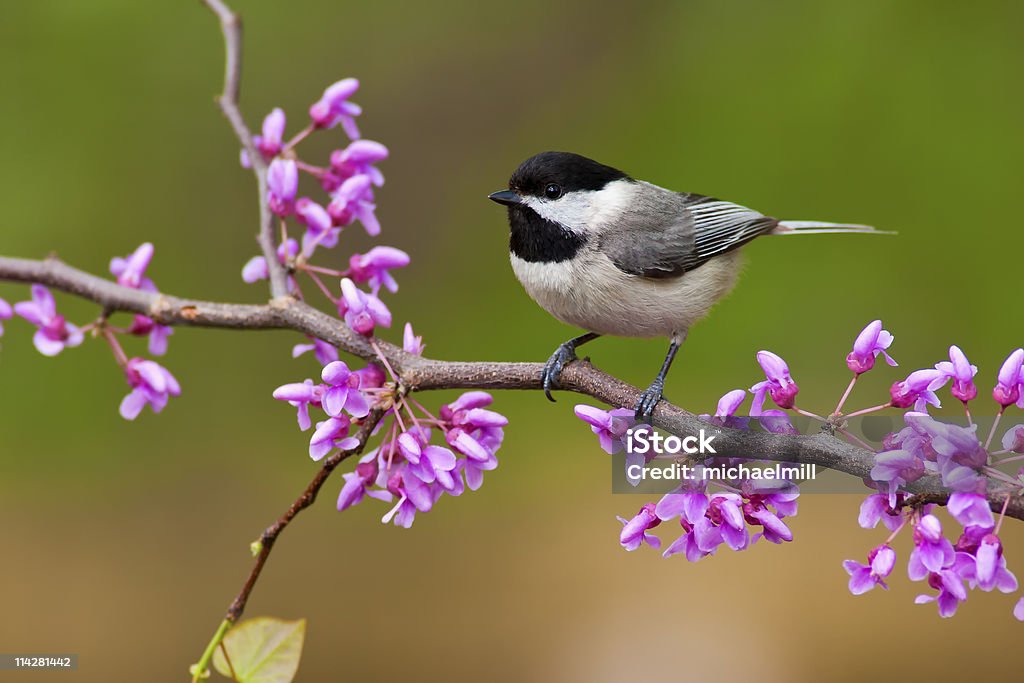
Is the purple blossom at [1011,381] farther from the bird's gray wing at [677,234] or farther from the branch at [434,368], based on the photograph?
the bird's gray wing at [677,234]

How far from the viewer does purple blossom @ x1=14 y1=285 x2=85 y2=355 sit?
4.73ft

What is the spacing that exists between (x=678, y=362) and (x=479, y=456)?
2.15m

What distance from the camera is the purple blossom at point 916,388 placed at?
118 centimetres

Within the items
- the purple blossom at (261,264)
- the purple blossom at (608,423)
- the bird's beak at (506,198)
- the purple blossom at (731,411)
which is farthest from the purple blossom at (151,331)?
the purple blossom at (731,411)

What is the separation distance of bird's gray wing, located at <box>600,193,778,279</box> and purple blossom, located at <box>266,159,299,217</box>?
53cm

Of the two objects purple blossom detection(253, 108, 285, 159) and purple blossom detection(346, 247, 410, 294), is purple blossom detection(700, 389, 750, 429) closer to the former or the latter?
purple blossom detection(346, 247, 410, 294)

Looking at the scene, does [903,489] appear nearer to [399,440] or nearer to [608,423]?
[608,423]

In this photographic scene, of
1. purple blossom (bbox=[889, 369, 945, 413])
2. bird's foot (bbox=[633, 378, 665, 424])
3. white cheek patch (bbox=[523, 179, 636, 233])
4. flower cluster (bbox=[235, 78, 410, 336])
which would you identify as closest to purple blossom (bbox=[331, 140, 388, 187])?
flower cluster (bbox=[235, 78, 410, 336])

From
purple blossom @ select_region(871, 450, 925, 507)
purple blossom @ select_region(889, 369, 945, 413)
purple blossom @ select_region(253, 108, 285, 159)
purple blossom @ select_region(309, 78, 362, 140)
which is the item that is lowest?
purple blossom @ select_region(871, 450, 925, 507)

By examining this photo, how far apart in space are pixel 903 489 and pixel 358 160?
92 centimetres

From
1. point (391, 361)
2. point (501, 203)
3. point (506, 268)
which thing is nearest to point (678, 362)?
point (506, 268)

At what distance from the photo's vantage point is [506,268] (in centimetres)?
353

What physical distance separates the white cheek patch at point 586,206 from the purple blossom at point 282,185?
0.39 metres

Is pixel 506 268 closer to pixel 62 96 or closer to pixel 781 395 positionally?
pixel 62 96
